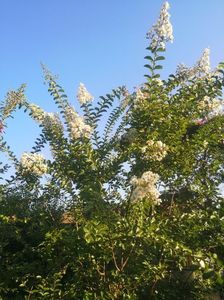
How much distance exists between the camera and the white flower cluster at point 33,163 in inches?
166

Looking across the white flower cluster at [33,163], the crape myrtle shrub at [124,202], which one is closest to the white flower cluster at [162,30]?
the crape myrtle shrub at [124,202]

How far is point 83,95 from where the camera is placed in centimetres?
445

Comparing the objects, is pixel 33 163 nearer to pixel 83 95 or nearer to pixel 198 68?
pixel 83 95

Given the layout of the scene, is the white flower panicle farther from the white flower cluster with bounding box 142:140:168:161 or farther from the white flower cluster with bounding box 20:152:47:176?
the white flower cluster with bounding box 20:152:47:176

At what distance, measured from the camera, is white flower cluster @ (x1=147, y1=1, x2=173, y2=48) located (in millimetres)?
3938

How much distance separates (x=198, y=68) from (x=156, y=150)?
1542 mm

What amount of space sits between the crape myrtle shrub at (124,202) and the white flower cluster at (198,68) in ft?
0.04

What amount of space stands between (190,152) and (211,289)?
1258mm

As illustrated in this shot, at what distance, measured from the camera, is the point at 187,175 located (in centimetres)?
420

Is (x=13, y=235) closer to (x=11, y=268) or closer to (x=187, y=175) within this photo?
(x=11, y=268)

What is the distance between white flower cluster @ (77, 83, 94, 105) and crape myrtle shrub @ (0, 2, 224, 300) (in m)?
0.01

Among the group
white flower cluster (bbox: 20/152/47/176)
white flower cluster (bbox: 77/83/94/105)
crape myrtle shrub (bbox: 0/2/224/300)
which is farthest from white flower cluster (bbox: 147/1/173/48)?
white flower cluster (bbox: 20/152/47/176)

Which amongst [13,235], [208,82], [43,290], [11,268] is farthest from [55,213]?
[208,82]

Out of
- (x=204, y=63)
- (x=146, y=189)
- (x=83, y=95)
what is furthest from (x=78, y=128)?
(x=204, y=63)
